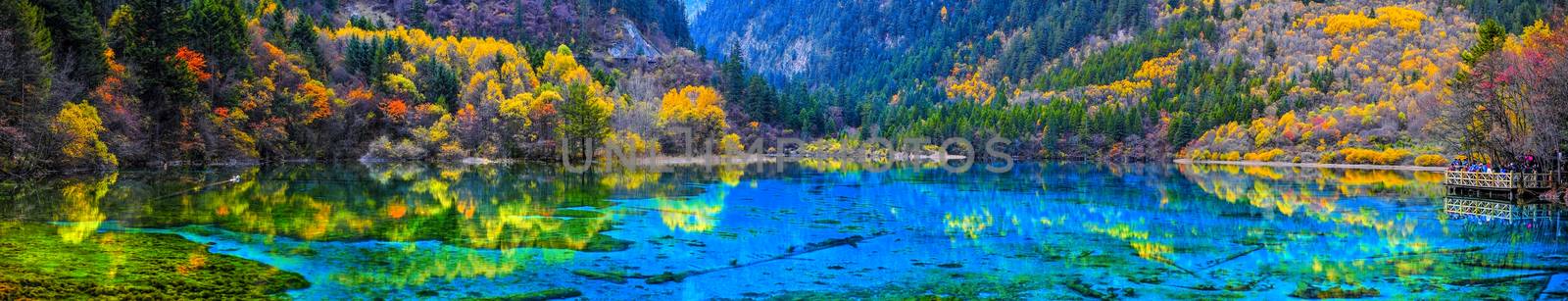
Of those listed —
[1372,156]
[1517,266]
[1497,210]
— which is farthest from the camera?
[1372,156]

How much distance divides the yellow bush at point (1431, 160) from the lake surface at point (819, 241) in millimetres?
43167

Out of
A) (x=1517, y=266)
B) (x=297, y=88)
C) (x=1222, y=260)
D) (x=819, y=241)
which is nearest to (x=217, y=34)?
(x=297, y=88)

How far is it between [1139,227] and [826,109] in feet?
541

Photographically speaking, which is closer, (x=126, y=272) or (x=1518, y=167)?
(x=126, y=272)

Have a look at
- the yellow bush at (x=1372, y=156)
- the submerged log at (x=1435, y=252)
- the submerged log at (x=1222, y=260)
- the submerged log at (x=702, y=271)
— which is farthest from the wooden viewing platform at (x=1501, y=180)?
the yellow bush at (x=1372, y=156)

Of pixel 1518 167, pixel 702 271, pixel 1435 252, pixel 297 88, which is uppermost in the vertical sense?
pixel 297 88

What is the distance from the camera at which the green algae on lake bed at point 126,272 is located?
12.7 metres

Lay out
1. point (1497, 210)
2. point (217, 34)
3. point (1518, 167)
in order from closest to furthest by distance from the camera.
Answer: point (1497, 210)
point (1518, 167)
point (217, 34)

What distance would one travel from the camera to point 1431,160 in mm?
73875

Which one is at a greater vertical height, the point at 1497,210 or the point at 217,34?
the point at 217,34

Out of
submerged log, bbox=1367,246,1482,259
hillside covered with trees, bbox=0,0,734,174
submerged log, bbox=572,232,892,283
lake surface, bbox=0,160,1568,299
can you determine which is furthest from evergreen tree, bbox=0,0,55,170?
submerged log, bbox=1367,246,1482,259

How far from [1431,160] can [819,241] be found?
238ft

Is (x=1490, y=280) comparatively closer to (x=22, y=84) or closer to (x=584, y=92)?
(x=22, y=84)

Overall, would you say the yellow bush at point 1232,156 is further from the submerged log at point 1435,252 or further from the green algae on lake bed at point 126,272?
the green algae on lake bed at point 126,272
